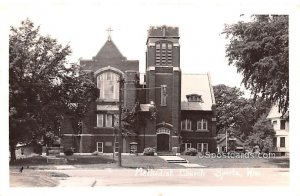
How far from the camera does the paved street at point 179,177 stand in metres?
11.1

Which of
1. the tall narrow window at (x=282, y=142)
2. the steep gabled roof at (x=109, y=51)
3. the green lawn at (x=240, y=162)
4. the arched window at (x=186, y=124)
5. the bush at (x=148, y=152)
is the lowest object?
the green lawn at (x=240, y=162)

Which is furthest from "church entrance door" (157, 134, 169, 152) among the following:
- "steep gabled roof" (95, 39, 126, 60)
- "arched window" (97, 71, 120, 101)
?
"steep gabled roof" (95, 39, 126, 60)

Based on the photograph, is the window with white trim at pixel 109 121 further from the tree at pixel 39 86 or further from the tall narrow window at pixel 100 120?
the tree at pixel 39 86

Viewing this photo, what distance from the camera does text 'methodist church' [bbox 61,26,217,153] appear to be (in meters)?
12.3

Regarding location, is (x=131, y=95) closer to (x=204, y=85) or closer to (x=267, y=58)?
(x=204, y=85)

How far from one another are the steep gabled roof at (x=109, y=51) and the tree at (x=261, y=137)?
316 cm

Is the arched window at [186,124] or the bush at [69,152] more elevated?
the arched window at [186,124]

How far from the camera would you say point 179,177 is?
37.3ft

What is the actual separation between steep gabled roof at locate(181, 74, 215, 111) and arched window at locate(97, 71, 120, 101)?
1488 mm

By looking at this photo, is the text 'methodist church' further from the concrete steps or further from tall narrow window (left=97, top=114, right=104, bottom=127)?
the concrete steps

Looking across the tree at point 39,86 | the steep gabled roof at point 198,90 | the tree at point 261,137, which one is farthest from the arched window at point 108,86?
the tree at point 261,137

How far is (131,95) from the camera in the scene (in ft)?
41.5

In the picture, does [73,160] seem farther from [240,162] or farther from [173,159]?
[240,162]
